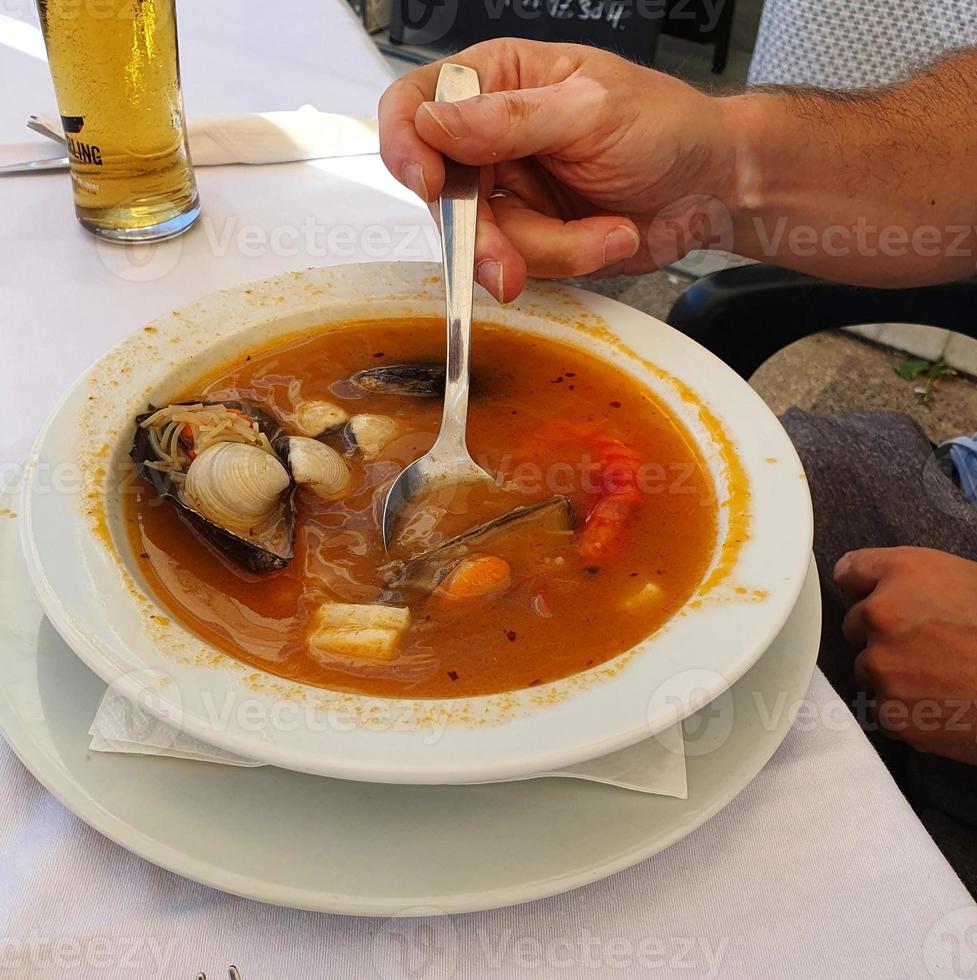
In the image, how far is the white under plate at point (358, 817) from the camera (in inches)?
32.2

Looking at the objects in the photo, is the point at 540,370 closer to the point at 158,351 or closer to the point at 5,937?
the point at 158,351

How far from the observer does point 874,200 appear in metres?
2.03

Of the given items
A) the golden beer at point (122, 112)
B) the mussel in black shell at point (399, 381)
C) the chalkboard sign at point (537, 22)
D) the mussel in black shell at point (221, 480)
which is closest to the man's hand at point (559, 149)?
the mussel in black shell at point (399, 381)

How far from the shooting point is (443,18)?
551 cm

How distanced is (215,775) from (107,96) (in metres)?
1.16

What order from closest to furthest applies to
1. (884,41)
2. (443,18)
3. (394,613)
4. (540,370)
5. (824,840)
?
(824,840)
(394,613)
(540,370)
(884,41)
(443,18)

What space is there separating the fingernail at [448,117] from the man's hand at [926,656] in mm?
950

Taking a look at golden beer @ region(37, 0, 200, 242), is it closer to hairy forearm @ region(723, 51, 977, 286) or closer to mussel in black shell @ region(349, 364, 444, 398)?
mussel in black shell @ region(349, 364, 444, 398)

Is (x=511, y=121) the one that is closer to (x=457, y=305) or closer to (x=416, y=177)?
(x=416, y=177)

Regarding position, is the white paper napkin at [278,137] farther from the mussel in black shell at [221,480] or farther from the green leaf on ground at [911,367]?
the green leaf on ground at [911,367]

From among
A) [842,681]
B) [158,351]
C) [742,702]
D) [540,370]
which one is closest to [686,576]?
[742,702]

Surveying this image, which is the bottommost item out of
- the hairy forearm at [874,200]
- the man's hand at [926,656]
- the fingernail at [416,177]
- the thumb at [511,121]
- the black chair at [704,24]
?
the black chair at [704,24]

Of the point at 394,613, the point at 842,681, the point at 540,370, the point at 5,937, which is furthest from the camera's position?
the point at 842,681

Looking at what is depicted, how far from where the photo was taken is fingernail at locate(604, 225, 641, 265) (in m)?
1.54
